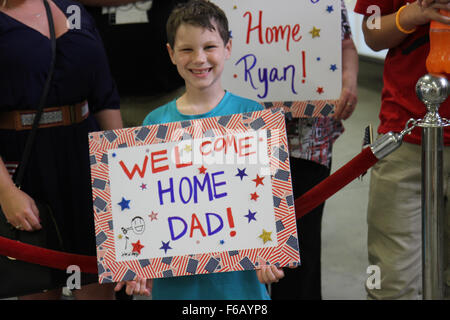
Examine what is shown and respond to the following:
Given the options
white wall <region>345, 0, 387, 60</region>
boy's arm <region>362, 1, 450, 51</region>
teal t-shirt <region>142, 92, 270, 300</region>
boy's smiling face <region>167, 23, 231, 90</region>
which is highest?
white wall <region>345, 0, 387, 60</region>

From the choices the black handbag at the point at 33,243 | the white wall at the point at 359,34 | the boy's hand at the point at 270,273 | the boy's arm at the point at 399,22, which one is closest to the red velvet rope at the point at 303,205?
the black handbag at the point at 33,243

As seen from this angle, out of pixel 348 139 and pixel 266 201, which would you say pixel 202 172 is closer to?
pixel 266 201

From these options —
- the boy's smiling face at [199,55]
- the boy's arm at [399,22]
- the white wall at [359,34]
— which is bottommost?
the boy's smiling face at [199,55]

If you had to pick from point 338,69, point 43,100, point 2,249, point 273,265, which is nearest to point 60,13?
point 43,100

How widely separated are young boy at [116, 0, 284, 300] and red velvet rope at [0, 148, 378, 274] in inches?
9.4

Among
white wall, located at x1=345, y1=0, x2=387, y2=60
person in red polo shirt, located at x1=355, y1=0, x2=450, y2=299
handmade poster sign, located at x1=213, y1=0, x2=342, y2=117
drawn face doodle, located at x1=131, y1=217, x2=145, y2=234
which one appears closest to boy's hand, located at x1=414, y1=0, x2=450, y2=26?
person in red polo shirt, located at x1=355, y1=0, x2=450, y2=299

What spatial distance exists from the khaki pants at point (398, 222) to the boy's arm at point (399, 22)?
0.99ft

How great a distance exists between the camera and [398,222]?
2006 mm

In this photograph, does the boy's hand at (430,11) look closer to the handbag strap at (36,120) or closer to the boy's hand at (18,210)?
the handbag strap at (36,120)

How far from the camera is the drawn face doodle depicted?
162cm

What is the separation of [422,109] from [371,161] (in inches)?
11.2

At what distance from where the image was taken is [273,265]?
1.60 metres

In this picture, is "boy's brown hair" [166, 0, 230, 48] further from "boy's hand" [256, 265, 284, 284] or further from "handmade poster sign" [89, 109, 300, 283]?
"boy's hand" [256, 265, 284, 284]

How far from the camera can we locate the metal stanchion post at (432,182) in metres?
1.59
